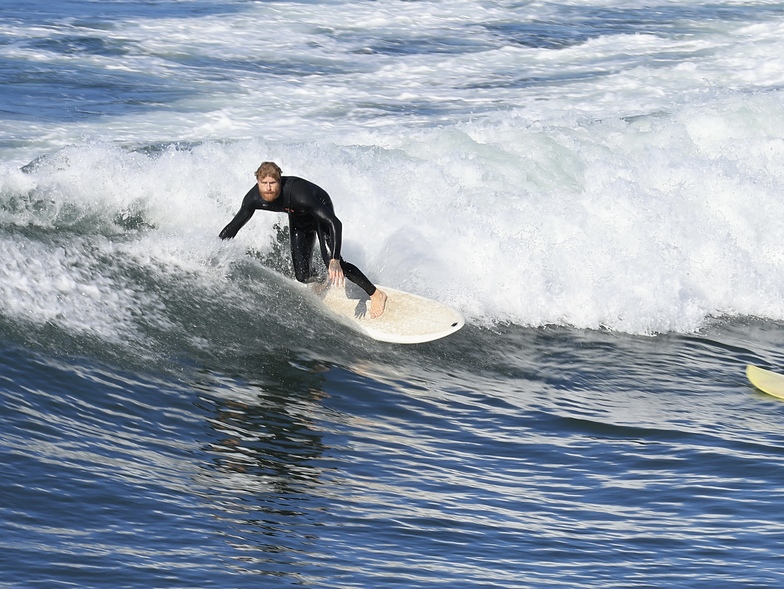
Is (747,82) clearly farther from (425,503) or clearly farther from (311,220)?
(425,503)

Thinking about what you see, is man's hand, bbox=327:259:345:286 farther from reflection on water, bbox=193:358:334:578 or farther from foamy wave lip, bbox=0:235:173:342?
foamy wave lip, bbox=0:235:173:342

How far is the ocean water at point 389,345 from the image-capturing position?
5715 mm

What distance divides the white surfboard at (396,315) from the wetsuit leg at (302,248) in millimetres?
228

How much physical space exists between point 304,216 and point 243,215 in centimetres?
55

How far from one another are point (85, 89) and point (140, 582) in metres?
10.7

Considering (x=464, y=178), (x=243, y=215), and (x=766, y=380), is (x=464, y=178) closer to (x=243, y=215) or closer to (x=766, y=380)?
(x=243, y=215)

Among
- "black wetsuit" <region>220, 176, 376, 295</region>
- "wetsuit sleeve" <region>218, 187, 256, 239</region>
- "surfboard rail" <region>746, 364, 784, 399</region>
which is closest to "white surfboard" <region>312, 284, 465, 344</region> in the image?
"black wetsuit" <region>220, 176, 376, 295</region>

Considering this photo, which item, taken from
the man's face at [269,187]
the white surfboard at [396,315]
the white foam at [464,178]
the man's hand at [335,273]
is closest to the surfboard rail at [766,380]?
the white foam at [464,178]

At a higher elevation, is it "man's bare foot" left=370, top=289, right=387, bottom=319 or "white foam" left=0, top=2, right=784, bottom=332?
"white foam" left=0, top=2, right=784, bottom=332

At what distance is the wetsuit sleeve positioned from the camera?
8641mm

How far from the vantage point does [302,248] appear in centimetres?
931

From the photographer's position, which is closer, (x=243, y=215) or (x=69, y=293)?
(x=69, y=293)

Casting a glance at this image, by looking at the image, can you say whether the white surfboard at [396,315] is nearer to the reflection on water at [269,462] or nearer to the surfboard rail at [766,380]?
the reflection on water at [269,462]

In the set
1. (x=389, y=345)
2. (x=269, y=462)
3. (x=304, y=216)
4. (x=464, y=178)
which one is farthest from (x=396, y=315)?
(x=464, y=178)
